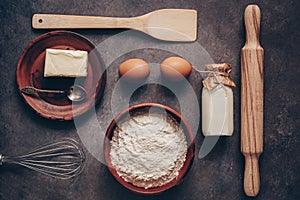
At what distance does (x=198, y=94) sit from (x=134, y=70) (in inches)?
7.0

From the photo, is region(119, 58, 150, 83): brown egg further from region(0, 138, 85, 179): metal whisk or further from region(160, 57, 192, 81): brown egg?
region(0, 138, 85, 179): metal whisk

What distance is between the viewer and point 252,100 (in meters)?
1.06

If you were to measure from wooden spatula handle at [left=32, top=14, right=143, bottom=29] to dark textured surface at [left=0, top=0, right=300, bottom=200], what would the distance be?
0.02m

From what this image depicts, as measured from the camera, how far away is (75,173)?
1071mm

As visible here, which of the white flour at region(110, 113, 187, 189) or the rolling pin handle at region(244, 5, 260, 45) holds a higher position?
the rolling pin handle at region(244, 5, 260, 45)

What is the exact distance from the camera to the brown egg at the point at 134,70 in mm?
1020

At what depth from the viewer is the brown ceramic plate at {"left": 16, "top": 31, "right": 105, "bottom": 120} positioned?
105 centimetres

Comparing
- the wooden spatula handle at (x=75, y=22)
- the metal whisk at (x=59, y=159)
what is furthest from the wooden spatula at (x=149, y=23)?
the metal whisk at (x=59, y=159)

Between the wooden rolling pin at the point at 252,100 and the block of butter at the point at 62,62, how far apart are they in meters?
0.39

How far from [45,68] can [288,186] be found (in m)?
0.65

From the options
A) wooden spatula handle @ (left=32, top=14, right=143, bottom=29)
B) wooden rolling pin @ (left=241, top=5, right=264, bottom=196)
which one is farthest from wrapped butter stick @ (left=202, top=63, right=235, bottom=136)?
wooden spatula handle @ (left=32, top=14, right=143, bottom=29)

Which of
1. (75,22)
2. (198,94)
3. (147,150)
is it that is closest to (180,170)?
(147,150)

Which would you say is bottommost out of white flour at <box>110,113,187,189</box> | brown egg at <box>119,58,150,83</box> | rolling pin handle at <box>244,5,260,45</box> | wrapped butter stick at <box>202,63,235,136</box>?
white flour at <box>110,113,187,189</box>

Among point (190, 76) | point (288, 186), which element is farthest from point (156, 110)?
point (288, 186)
